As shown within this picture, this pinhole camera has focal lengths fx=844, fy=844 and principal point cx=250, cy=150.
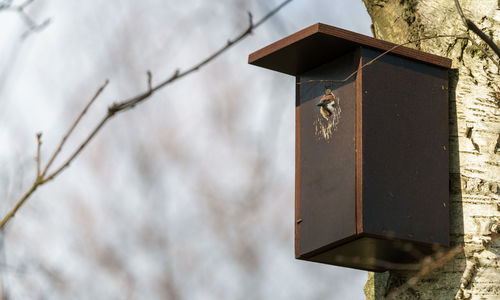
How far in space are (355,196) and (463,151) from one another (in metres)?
0.40

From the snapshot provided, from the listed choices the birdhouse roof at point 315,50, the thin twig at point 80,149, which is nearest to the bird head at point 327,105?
the birdhouse roof at point 315,50

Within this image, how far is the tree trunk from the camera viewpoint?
2.43 m

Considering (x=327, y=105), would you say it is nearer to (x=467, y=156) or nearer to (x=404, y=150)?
(x=404, y=150)

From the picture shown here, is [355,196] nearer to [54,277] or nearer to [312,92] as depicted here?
[312,92]

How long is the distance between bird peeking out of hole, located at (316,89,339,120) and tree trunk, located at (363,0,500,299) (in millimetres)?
350

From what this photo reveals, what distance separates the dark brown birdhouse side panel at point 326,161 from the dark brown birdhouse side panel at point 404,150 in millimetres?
54

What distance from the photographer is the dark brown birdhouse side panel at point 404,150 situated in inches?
94.1


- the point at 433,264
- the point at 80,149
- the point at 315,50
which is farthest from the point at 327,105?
the point at 80,149

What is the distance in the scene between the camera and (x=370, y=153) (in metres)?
2.41

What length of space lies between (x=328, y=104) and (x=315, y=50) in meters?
0.17

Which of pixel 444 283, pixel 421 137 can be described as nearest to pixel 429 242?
pixel 444 283

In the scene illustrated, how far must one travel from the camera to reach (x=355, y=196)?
7.81 ft

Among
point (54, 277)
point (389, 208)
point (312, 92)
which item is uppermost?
point (312, 92)

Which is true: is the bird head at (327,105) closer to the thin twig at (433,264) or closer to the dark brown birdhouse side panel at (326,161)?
the dark brown birdhouse side panel at (326,161)
